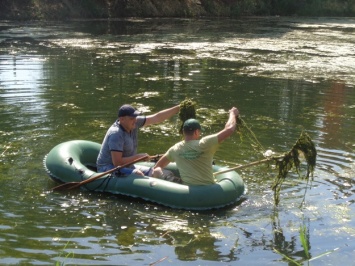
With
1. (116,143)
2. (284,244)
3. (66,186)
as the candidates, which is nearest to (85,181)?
(66,186)

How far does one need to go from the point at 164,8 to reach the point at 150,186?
2617cm

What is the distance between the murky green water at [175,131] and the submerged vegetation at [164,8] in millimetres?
5733

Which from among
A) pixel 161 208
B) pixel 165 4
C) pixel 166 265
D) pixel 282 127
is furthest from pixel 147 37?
pixel 166 265

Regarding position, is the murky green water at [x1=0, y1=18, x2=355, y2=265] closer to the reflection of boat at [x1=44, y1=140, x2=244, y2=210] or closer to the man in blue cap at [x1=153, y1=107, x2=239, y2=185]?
the reflection of boat at [x1=44, y1=140, x2=244, y2=210]

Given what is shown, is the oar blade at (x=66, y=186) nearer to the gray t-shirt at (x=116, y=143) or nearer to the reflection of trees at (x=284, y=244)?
the gray t-shirt at (x=116, y=143)

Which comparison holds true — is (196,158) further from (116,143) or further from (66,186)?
(66,186)

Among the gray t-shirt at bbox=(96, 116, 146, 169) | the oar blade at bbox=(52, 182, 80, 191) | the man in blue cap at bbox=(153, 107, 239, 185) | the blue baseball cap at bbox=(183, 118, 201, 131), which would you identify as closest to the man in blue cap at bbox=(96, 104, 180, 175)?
the gray t-shirt at bbox=(96, 116, 146, 169)

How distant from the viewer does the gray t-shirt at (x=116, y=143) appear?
24.0 feet

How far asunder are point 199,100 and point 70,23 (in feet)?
54.6

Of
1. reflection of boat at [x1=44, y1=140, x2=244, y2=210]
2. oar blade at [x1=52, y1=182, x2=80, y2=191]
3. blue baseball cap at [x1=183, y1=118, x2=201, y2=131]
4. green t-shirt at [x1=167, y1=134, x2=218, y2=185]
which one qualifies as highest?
blue baseball cap at [x1=183, y1=118, x2=201, y2=131]

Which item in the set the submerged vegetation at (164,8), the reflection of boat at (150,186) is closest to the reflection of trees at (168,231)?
the reflection of boat at (150,186)

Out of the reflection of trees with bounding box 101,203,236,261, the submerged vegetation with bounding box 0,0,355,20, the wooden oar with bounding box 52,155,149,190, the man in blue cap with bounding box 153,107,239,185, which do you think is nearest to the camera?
the reflection of trees with bounding box 101,203,236,261

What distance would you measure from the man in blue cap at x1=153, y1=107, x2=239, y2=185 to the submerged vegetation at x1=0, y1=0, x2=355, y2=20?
913 inches

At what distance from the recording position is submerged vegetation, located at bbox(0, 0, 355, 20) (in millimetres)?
28812
